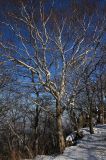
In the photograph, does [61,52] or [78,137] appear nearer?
[61,52]

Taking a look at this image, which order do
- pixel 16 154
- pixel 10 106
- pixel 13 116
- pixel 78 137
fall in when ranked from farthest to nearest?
pixel 13 116 → pixel 10 106 → pixel 78 137 → pixel 16 154

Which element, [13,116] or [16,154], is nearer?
[16,154]

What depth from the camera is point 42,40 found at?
54.0ft

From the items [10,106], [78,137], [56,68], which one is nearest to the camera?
[56,68]

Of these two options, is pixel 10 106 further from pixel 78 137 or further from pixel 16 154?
pixel 16 154

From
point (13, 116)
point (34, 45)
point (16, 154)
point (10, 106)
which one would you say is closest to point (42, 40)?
point (34, 45)

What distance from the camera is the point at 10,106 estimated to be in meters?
31.2

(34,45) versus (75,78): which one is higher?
(34,45)

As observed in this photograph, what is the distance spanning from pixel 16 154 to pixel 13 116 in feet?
88.9

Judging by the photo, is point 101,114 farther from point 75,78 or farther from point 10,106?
point 75,78

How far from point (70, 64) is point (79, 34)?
5.25 ft

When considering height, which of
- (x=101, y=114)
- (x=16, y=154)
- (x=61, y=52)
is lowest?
(x=16, y=154)

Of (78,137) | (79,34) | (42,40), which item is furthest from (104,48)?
(78,137)

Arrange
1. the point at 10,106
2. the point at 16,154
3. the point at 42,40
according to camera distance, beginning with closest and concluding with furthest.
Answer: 1. the point at 16,154
2. the point at 42,40
3. the point at 10,106
